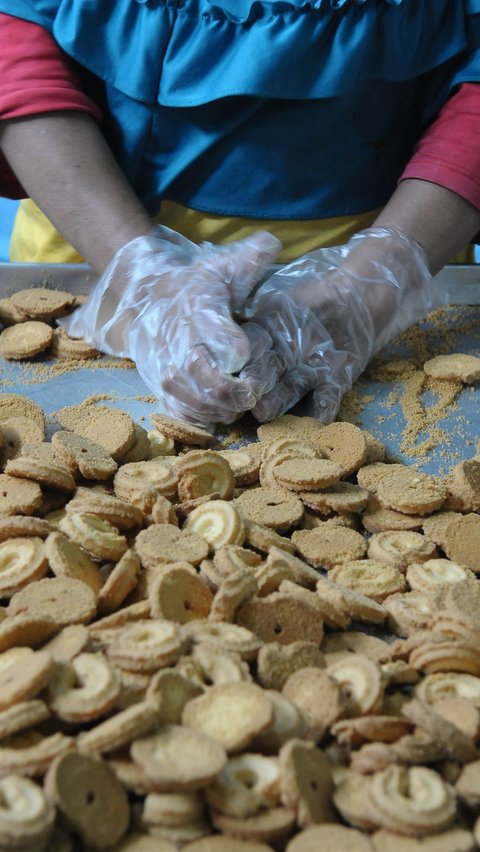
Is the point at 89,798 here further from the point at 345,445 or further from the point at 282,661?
the point at 345,445

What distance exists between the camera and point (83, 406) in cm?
161

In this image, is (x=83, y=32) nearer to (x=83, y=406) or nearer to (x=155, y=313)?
(x=155, y=313)

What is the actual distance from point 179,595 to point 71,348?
0.78 metres

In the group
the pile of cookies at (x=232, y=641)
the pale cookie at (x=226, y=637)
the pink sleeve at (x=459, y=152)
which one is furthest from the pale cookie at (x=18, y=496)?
the pink sleeve at (x=459, y=152)

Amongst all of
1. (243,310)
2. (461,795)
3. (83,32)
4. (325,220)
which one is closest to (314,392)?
(243,310)

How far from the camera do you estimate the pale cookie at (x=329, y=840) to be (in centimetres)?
82

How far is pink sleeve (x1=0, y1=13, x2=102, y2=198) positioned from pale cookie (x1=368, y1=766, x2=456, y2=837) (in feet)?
4.38

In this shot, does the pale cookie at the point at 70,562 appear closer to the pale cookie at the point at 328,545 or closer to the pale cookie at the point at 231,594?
the pale cookie at the point at 231,594

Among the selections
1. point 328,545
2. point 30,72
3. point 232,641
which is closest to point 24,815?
point 232,641

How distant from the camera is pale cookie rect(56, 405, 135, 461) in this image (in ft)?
4.86

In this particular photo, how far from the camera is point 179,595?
3.66 feet

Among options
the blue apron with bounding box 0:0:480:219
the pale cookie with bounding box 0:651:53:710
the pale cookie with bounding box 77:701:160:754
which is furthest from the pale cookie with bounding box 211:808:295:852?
the blue apron with bounding box 0:0:480:219

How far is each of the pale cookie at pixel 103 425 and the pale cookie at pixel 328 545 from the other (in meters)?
0.34

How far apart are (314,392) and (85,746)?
37.4 inches
